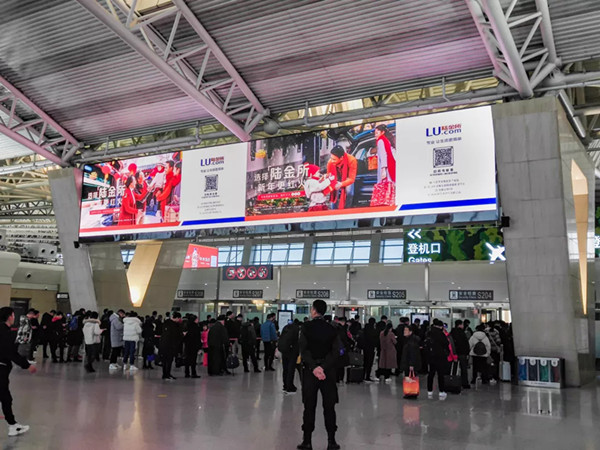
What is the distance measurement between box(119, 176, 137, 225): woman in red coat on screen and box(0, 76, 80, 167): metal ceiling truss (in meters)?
3.24

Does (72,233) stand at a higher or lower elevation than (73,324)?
higher

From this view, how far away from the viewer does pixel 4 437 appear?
5973 millimetres

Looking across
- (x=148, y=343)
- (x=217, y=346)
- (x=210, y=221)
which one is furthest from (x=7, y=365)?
(x=210, y=221)

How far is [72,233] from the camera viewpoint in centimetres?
1998

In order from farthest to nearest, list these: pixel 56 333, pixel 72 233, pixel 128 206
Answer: pixel 72 233
pixel 128 206
pixel 56 333

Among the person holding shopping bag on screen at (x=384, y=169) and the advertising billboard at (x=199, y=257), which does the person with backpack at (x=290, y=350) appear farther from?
the advertising billboard at (x=199, y=257)

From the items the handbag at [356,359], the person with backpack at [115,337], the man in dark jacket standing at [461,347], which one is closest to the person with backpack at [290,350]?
the handbag at [356,359]

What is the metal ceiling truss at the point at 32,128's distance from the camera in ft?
56.6

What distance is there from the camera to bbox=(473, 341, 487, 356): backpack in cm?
1228

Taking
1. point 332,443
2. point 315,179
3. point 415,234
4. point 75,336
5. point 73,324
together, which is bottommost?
point 332,443

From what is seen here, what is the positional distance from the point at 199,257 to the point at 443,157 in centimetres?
2003

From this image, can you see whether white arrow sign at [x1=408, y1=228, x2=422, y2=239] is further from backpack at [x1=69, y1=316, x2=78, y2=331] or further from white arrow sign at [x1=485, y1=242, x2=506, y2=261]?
backpack at [x1=69, y1=316, x2=78, y2=331]

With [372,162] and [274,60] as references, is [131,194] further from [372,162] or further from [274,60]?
[372,162]

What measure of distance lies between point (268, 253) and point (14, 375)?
76.5 feet
